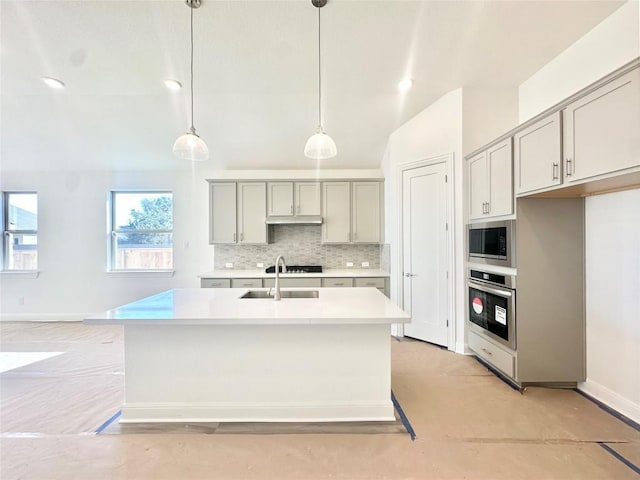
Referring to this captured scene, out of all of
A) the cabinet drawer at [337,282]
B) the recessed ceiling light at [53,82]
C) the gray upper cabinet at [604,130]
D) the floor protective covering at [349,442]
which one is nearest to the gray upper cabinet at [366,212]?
the cabinet drawer at [337,282]

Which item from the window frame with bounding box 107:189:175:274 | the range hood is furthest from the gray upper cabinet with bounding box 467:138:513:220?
the window frame with bounding box 107:189:175:274

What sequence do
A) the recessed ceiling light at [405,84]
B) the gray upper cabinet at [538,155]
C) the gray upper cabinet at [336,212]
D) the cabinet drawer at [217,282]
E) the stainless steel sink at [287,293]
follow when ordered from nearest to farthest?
the gray upper cabinet at [538,155] < the stainless steel sink at [287,293] < the recessed ceiling light at [405,84] < the cabinet drawer at [217,282] < the gray upper cabinet at [336,212]

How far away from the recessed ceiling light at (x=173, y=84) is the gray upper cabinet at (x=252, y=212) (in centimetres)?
155

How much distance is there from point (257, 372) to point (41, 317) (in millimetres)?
4932

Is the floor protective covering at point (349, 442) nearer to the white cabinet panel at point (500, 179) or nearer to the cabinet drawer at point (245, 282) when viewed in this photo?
the white cabinet panel at point (500, 179)

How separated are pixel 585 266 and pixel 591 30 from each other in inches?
76.0

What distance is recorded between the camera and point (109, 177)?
491 centimetres

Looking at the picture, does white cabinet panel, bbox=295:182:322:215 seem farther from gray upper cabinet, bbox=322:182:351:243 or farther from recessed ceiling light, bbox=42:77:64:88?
recessed ceiling light, bbox=42:77:64:88

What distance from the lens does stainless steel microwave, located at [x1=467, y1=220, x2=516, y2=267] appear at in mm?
2503

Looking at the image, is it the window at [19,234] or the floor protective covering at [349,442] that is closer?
the floor protective covering at [349,442]

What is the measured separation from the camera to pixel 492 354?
9.04ft

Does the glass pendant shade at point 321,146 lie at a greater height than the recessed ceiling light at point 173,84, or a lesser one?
lesser

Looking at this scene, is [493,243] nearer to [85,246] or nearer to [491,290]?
[491,290]

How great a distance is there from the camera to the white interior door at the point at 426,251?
3461 millimetres
